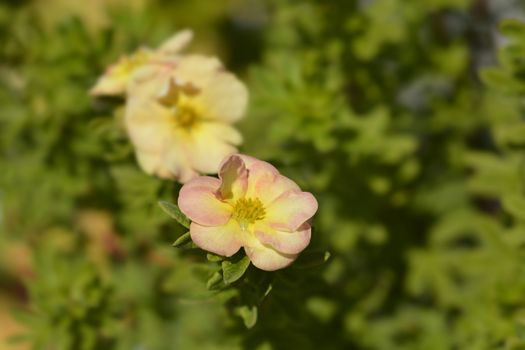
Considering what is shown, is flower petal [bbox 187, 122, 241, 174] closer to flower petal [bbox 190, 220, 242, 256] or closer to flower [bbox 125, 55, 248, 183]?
flower [bbox 125, 55, 248, 183]

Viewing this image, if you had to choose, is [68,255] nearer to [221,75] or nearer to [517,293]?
[221,75]

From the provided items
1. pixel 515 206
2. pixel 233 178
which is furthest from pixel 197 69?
pixel 515 206

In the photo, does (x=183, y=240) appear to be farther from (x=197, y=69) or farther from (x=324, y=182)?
(x=324, y=182)

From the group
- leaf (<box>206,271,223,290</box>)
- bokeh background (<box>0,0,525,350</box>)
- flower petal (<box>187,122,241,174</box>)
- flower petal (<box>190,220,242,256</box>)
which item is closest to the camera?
flower petal (<box>190,220,242,256</box>)

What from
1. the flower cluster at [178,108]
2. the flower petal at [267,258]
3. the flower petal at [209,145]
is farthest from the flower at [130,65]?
the flower petal at [267,258]

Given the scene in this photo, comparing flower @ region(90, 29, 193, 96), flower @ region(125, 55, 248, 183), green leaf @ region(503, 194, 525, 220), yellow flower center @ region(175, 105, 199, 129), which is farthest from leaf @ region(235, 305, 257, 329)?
green leaf @ region(503, 194, 525, 220)

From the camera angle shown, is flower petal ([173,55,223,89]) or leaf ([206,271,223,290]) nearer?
leaf ([206,271,223,290])
